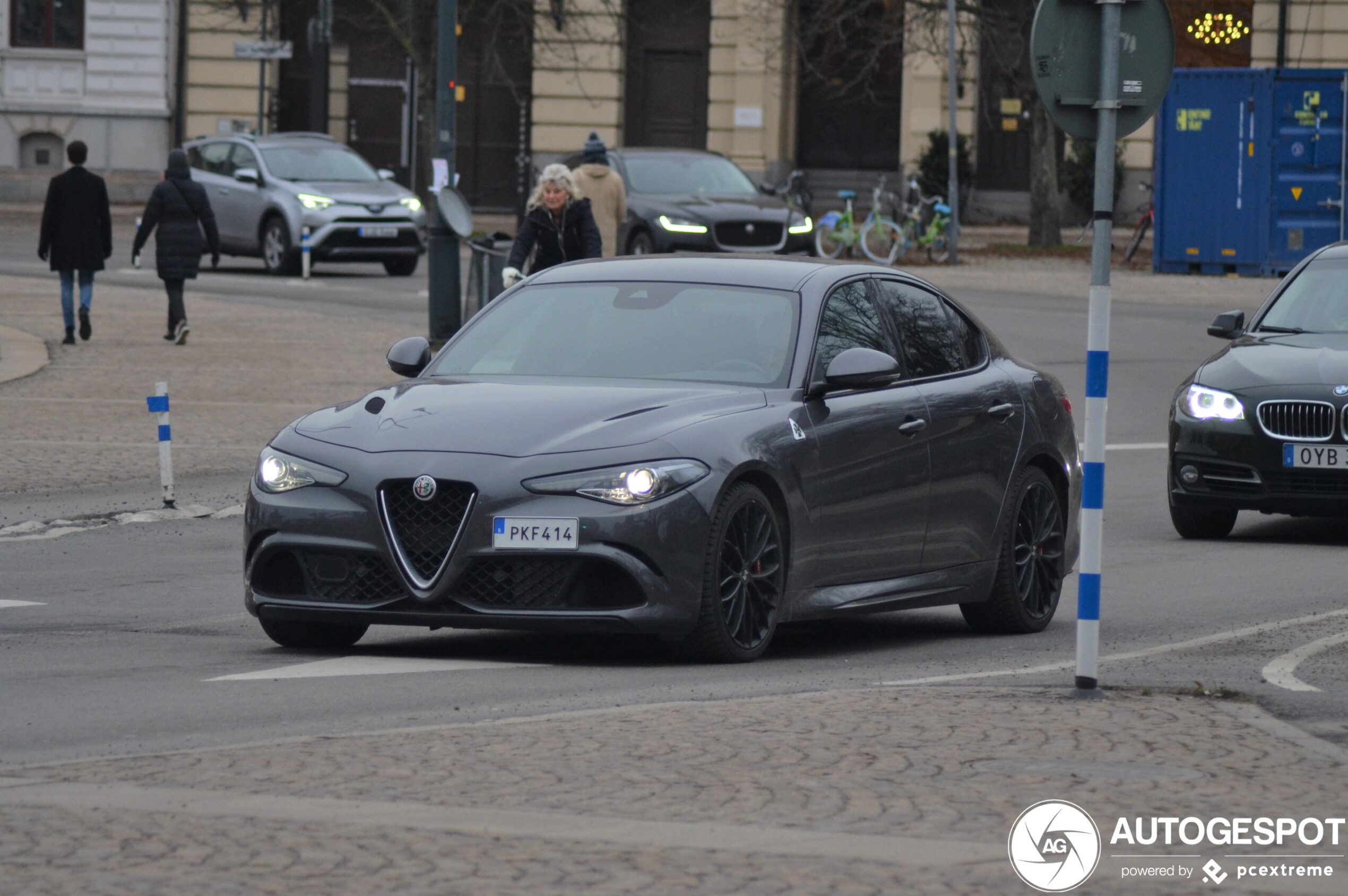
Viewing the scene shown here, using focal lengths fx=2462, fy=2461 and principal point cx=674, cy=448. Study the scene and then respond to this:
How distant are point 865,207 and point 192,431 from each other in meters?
36.0

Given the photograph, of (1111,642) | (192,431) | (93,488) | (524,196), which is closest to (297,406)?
(192,431)

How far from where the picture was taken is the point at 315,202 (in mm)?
33438

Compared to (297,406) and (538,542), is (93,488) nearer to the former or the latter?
(297,406)

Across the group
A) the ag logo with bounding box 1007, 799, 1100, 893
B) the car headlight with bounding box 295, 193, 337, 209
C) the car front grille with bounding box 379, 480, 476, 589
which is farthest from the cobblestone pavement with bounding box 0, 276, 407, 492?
the ag logo with bounding box 1007, 799, 1100, 893

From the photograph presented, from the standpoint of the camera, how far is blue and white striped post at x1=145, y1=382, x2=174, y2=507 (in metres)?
13.4

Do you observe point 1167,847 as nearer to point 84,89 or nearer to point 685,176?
point 685,176

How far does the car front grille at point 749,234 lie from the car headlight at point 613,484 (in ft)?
77.4

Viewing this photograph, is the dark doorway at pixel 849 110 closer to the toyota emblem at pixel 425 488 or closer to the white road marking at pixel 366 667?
the white road marking at pixel 366 667

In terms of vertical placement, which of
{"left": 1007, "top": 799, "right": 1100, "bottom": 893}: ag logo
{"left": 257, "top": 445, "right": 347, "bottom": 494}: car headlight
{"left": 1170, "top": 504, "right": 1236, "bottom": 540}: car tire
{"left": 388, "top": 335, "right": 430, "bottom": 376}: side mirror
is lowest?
{"left": 1170, "top": 504, "right": 1236, "bottom": 540}: car tire

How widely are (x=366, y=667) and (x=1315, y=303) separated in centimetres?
740

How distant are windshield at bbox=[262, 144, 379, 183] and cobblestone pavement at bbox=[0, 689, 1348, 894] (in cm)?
2809

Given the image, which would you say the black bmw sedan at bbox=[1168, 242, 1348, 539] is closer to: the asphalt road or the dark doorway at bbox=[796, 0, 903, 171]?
the asphalt road

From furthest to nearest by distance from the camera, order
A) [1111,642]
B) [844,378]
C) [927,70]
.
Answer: [927,70] → [1111,642] → [844,378]

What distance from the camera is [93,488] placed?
14.3m
